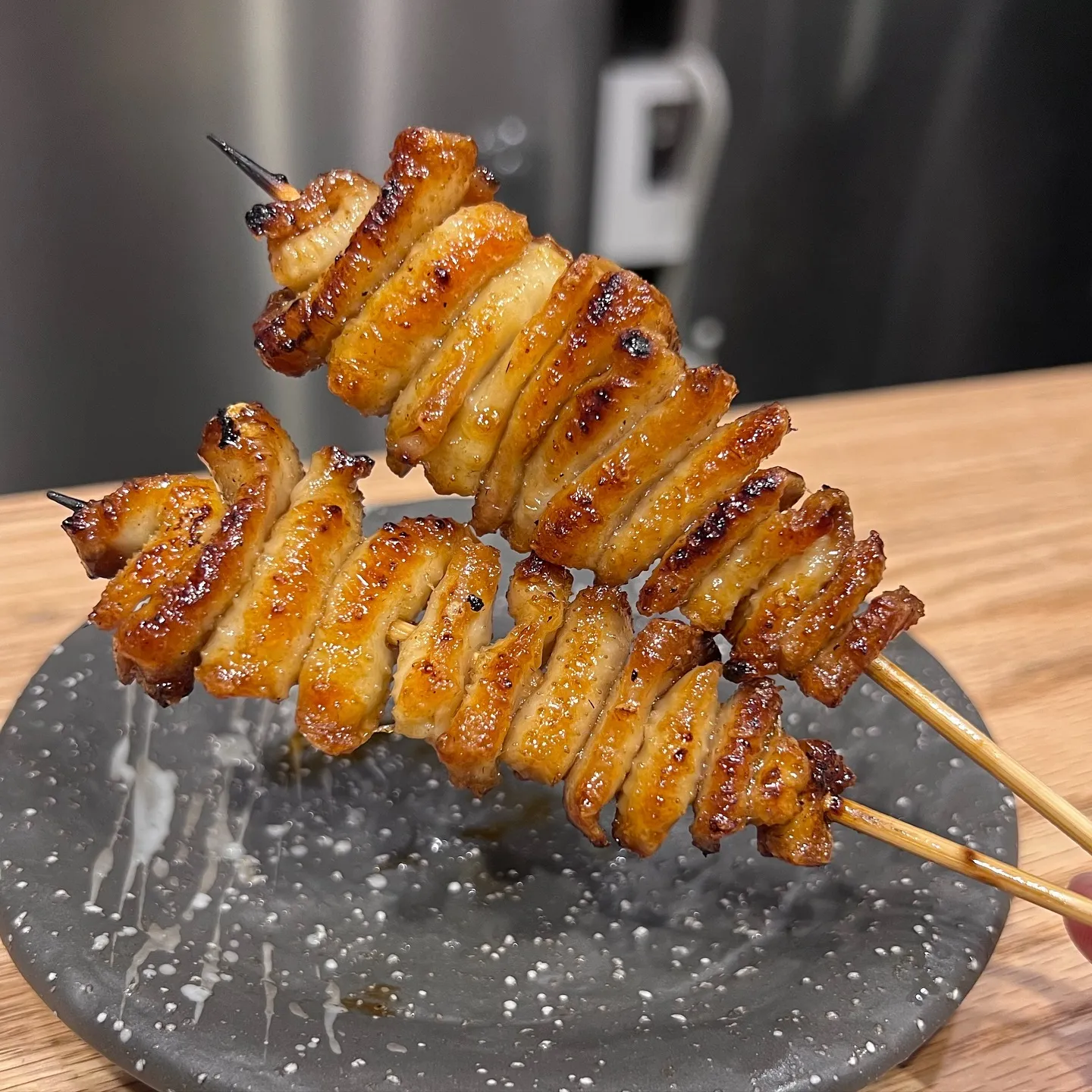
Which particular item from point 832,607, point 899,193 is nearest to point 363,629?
point 832,607

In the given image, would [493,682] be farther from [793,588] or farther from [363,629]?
[793,588]

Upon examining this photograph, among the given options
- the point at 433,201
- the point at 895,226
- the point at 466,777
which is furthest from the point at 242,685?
the point at 895,226

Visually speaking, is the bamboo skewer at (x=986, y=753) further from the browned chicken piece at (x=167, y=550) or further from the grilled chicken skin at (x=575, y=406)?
the browned chicken piece at (x=167, y=550)

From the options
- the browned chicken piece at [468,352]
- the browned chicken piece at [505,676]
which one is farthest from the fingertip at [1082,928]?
the browned chicken piece at [468,352]

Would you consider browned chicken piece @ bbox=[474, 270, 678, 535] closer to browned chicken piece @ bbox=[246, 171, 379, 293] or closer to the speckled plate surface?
browned chicken piece @ bbox=[246, 171, 379, 293]

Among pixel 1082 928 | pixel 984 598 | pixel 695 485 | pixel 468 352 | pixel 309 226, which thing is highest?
pixel 309 226

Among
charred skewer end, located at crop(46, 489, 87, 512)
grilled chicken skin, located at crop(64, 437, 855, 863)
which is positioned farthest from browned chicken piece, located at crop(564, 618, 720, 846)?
charred skewer end, located at crop(46, 489, 87, 512)
